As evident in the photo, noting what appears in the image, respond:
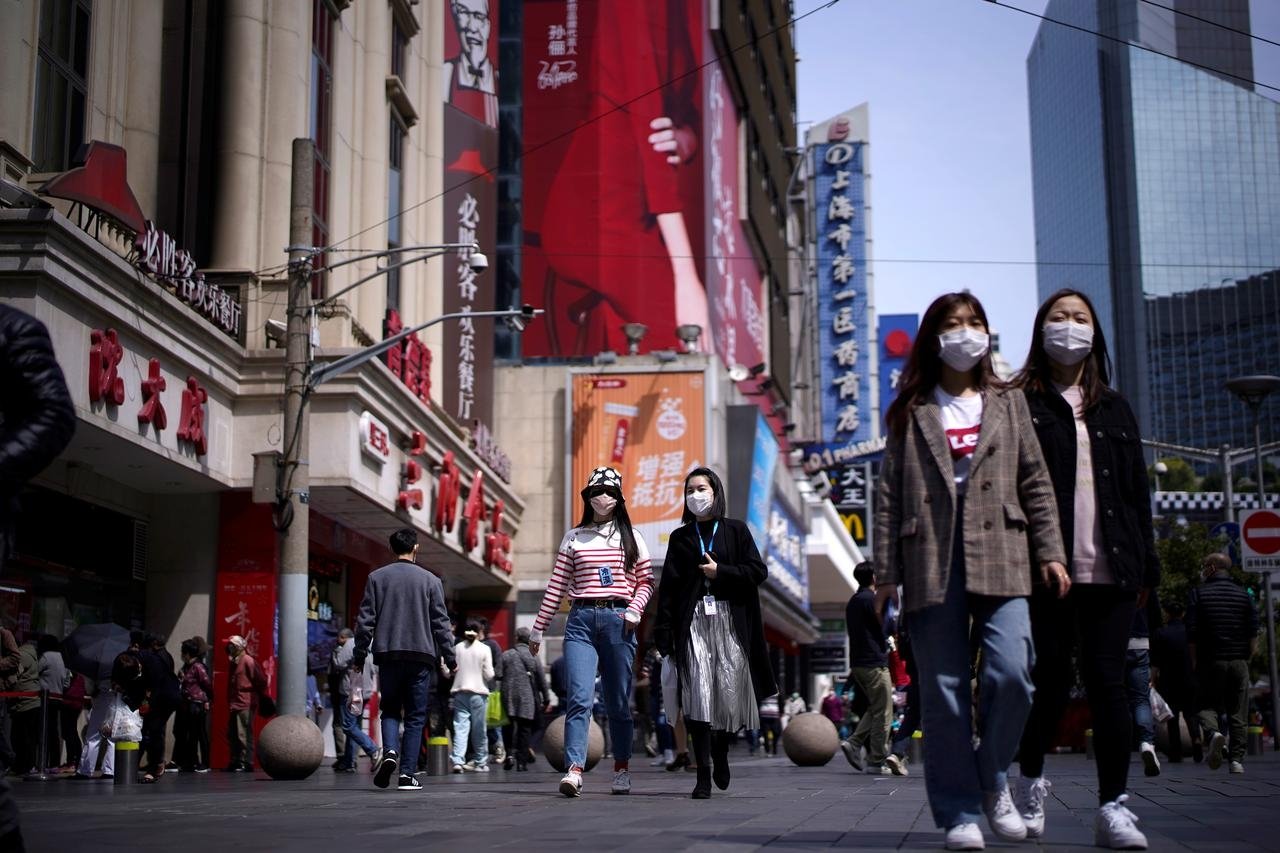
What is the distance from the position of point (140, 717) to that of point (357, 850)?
1293 cm

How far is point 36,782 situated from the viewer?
16.8 meters

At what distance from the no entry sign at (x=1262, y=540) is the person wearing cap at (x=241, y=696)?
1171 centimetres

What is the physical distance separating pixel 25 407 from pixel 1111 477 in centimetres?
395

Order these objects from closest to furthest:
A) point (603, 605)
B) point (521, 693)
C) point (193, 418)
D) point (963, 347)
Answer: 1. point (963, 347)
2. point (603, 605)
3. point (193, 418)
4. point (521, 693)

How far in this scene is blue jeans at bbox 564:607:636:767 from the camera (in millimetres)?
10805

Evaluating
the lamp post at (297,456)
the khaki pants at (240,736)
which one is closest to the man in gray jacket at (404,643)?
the lamp post at (297,456)

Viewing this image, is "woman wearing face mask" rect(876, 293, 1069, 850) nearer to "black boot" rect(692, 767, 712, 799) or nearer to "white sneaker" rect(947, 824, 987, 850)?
"white sneaker" rect(947, 824, 987, 850)

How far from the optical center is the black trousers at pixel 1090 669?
6277 mm

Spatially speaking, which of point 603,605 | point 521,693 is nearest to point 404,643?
point 603,605

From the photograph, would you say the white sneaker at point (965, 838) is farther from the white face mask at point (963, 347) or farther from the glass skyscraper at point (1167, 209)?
the glass skyscraper at point (1167, 209)

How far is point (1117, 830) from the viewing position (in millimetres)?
6027

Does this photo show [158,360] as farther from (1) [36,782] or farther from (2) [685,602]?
(2) [685,602]

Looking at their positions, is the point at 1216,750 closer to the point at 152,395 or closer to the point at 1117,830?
the point at 1117,830

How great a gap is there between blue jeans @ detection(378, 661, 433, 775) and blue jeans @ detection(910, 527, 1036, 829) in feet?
20.4
